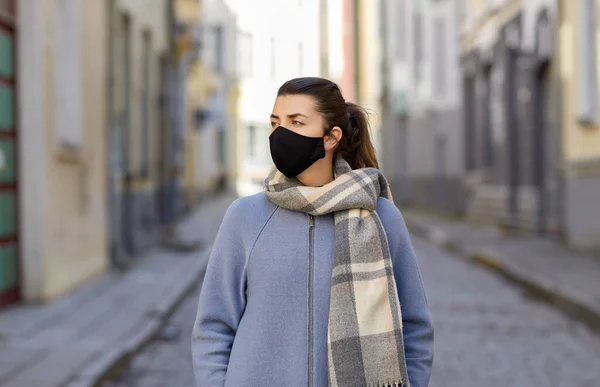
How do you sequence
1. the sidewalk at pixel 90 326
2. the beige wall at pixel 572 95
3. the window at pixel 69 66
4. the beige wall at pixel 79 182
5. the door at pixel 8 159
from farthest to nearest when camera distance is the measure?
1. the beige wall at pixel 572 95
2. the window at pixel 69 66
3. the beige wall at pixel 79 182
4. the door at pixel 8 159
5. the sidewalk at pixel 90 326

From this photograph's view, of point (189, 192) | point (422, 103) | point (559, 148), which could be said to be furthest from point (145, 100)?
point (422, 103)

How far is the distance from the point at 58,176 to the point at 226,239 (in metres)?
6.73

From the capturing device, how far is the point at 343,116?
7.47 ft

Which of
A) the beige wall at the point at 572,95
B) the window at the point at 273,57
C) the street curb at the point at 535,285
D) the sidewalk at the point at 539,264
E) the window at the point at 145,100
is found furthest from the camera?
the window at the point at 273,57

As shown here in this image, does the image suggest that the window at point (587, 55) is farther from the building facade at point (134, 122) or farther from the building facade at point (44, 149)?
Answer: the building facade at point (44, 149)

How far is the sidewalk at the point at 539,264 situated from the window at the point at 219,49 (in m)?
20.0

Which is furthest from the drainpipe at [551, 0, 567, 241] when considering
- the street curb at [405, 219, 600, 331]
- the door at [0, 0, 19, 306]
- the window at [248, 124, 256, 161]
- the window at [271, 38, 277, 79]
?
the window at [248, 124, 256, 161]

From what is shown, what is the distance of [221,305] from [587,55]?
11650mm

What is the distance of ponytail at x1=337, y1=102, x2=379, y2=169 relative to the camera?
2.35 metres

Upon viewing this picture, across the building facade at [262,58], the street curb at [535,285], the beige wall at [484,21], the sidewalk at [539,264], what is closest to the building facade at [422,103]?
the beige wall at [484,21]

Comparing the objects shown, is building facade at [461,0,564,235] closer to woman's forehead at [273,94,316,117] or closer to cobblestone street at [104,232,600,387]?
cobblestone street at [104,232,600,387]

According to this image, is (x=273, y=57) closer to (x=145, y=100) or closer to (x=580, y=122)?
(x=145, y=100)

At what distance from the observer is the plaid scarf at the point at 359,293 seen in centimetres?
210

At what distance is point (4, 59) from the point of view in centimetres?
777
